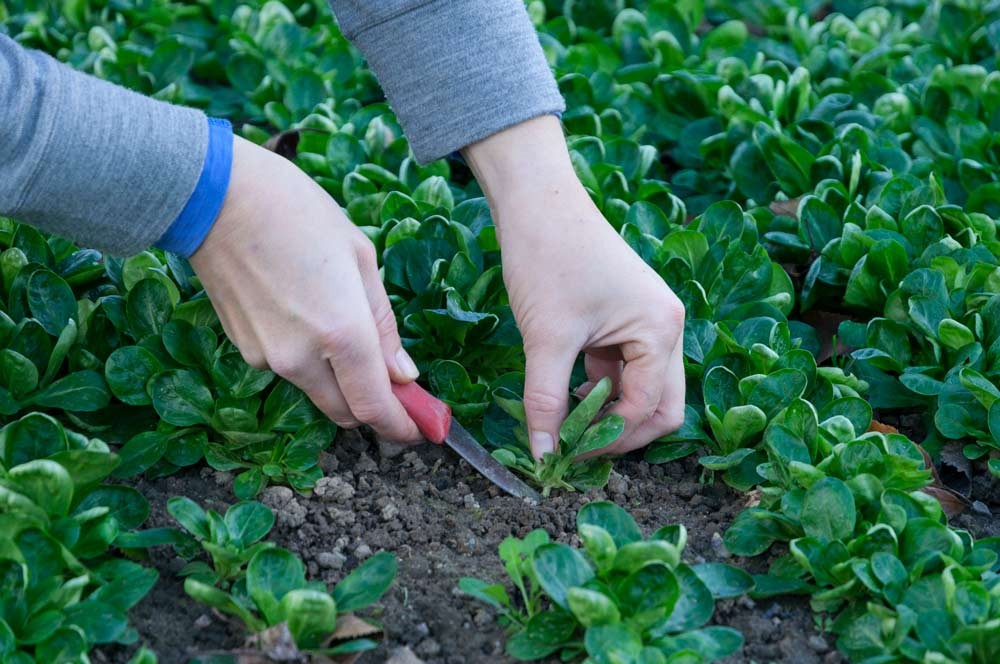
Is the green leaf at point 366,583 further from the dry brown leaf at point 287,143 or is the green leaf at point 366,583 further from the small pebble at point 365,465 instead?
Result: the dry brown leaf at point 287,143

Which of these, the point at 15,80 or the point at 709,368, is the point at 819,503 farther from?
the point at 15,80

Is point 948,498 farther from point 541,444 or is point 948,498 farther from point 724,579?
point 541,444

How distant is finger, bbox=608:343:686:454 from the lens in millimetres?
1850

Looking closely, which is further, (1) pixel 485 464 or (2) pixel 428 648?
(1) pixel 485 464

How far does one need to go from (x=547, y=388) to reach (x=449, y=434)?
23cm

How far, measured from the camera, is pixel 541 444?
1872 millimetres

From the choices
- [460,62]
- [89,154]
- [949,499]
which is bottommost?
[949,499]

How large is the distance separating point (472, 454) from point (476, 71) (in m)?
0.62

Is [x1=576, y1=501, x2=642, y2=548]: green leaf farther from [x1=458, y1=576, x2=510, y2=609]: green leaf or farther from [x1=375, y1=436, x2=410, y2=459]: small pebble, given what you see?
[x1=375, y1=436, x2=410, y2=459]: small pebble

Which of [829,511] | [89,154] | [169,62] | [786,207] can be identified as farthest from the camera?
[169,62]

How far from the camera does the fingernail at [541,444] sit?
6.10 ft

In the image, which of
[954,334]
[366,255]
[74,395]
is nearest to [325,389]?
[366,255]

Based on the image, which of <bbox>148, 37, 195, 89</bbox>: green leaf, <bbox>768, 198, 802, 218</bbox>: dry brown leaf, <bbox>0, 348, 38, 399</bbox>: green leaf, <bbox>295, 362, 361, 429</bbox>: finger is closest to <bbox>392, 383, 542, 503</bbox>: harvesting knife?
<bbox>295, 362, 361, 429</bbox>: finger

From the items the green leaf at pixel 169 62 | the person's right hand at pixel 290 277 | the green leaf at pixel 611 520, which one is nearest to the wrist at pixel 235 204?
the person's right hand at pixel 290 277
